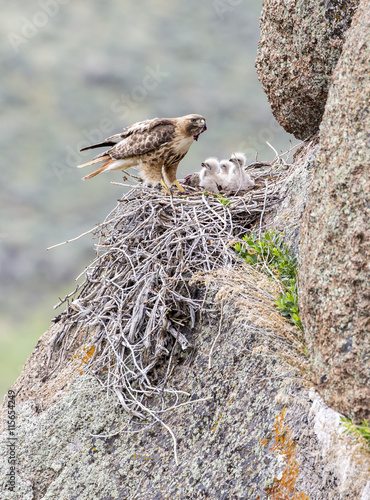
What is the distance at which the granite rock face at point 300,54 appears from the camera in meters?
4.62

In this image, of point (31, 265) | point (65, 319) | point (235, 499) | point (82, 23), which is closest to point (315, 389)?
point (235, 499)

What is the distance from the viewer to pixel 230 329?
4.03m

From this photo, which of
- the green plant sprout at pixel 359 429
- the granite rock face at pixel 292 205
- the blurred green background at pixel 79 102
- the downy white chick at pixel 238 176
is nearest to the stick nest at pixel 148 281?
the granite rock face at pixel 292 205

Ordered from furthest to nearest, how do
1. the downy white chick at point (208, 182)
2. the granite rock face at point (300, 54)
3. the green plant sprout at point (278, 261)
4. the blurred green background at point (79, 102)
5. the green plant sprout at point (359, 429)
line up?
the blurred green background at point (79, 102)
the downy white chick at point (208, 182)
the granite rock face at point (300, 54)
the green plant sprout at point (278, 261)
the green plant sprout at point (359, 429)

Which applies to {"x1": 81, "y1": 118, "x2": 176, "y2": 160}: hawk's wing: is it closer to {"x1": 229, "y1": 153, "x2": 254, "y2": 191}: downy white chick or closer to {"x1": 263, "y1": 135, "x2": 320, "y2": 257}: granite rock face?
{"x1": 229, "y1": 153, "x2": 254, "y2": 191}: downy white chick

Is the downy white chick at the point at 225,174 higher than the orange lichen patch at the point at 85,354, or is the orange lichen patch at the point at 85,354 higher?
the downy white chick at the point at 225,174

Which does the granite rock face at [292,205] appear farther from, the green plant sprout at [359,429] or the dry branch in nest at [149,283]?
the green plant sprout at [359,429]

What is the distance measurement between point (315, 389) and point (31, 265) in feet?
162

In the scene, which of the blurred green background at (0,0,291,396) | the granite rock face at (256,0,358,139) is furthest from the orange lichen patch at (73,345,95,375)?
the blurred green background at (0,0,291,396)

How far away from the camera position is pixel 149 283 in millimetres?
4492

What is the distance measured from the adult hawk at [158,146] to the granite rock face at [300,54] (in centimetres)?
96

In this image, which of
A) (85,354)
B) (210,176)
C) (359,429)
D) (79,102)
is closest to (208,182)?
(210,176)

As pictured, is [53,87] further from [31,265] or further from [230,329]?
[230,329]

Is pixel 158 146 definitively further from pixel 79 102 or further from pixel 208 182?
pixel 79 102
